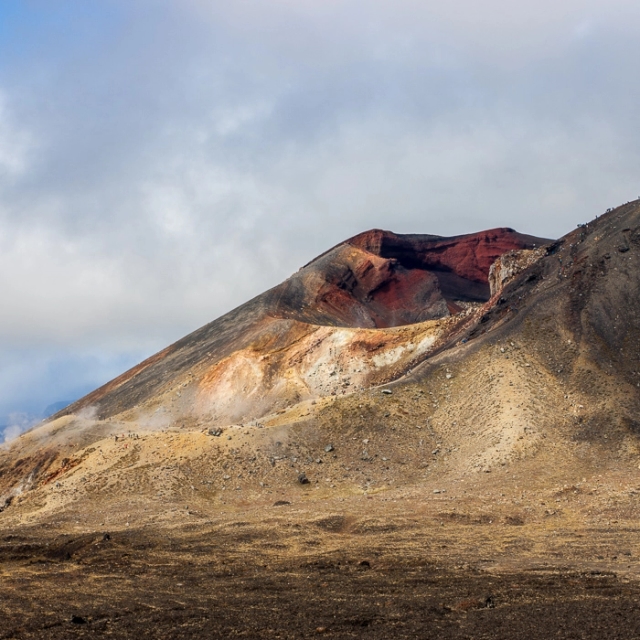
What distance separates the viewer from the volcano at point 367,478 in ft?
57.4

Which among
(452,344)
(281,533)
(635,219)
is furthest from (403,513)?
(635,219)

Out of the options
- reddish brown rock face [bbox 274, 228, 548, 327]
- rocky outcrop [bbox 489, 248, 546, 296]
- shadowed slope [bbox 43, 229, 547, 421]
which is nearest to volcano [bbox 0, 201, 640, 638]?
rocky outcrop [bbox 489, 248, 546, 296]

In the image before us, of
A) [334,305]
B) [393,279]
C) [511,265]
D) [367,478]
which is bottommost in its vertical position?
[367,478]

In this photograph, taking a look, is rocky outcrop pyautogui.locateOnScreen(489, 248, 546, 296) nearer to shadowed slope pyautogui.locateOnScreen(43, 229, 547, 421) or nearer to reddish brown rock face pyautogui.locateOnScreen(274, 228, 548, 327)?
shadowed slope pyautogui.locateOnScreen(43, 229, 547, 421)

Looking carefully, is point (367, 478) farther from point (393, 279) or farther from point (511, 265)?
point (393, 279)

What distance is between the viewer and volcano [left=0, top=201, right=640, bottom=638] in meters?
17.5

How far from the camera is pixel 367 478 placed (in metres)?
35.5

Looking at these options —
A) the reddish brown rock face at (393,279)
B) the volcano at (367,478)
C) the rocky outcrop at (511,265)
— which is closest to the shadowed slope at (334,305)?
the reddish brown rock face at (393,279)

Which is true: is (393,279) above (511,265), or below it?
above

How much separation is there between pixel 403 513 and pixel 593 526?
6754mm

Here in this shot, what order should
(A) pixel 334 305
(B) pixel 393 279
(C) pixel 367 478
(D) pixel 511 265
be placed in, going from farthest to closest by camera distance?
1. (B) pixel 393 279
2. (A) pixel 334 305
3. (D) pixel 511 265
4. (C) pixel 367 478

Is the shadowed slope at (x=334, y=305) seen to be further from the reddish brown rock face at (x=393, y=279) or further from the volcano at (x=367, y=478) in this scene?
the volcano at (x=367, y=478)

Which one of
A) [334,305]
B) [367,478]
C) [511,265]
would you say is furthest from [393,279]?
[367,478]

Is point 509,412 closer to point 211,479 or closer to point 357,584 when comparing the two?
point 211,479
